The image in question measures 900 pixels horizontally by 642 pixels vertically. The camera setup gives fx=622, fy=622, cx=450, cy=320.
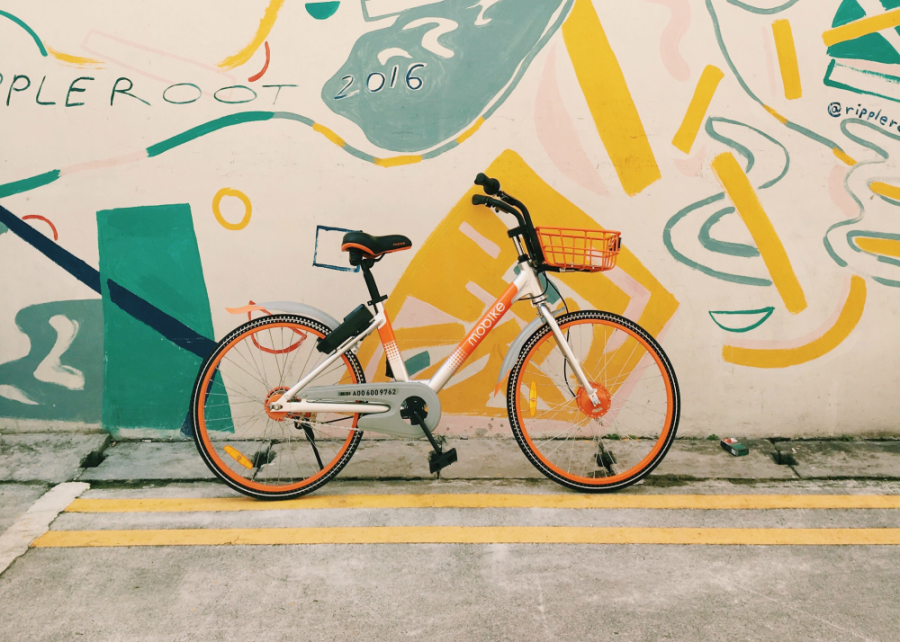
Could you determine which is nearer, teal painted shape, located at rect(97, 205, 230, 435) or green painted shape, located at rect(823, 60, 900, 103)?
green painted shape, located at rect(823, 60, 900, 103)

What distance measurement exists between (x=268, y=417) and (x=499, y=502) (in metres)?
1.41

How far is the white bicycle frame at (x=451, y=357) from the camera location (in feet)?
10.6

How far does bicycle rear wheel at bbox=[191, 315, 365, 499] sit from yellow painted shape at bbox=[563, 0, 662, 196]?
1963mm

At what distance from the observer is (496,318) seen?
3.33 m

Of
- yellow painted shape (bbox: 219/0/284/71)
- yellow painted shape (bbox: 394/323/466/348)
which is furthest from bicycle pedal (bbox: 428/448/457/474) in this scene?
yellow painted shape (bbox: 219/0/284/71)

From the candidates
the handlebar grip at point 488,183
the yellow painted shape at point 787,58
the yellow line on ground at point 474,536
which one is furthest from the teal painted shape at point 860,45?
the yellow line on ground at point 474,536

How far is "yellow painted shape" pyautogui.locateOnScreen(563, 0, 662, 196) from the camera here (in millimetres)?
3594

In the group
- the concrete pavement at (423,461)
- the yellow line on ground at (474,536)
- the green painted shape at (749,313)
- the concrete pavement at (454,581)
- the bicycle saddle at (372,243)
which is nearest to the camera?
the concrete pavement at (454,581)

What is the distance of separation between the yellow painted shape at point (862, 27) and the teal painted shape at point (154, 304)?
3888mm

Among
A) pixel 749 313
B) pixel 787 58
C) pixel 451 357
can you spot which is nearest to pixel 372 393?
pixel 451 357

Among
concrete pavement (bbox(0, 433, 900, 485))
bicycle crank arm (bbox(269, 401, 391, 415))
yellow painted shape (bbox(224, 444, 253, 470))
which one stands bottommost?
concrete pavement (bbox(0, 433, 900, 485))

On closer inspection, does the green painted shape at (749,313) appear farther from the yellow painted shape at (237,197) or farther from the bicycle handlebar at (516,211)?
the yellow painted shape at (237,197)

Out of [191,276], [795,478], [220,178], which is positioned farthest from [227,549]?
[795,478]

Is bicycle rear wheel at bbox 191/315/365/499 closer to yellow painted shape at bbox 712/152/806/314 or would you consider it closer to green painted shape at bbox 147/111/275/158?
green painted shape at bbox 147/111/275/158
